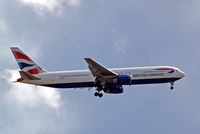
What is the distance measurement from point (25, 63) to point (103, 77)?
14808 millimetres

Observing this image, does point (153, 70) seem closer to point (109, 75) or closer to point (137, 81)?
point (137, 81)

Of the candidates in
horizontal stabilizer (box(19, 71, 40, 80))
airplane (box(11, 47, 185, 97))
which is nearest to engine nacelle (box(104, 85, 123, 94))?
airplane (box(11, 47, 185, 97))

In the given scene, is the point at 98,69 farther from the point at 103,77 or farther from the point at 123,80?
the point at 123,80

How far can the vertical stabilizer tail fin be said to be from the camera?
7519 cm

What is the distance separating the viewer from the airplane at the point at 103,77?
70.9 metres

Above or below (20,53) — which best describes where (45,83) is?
below

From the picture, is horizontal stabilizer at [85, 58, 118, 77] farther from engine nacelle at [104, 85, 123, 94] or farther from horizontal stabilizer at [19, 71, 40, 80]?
horizontal stabilizer at [19, 71, 40, 80]

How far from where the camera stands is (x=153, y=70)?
73.0 meters

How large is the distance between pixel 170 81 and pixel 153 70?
154 inches

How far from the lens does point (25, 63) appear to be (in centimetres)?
7581

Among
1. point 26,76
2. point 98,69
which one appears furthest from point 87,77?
point 26,76

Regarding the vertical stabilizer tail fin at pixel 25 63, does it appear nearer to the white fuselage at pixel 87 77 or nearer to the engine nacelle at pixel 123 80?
the white fuselage at pixel 87 77

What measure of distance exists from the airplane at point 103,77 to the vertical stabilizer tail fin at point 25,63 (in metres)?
0.18

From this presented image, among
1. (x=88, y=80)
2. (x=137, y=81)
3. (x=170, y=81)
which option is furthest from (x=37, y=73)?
(x=170, y=81)
